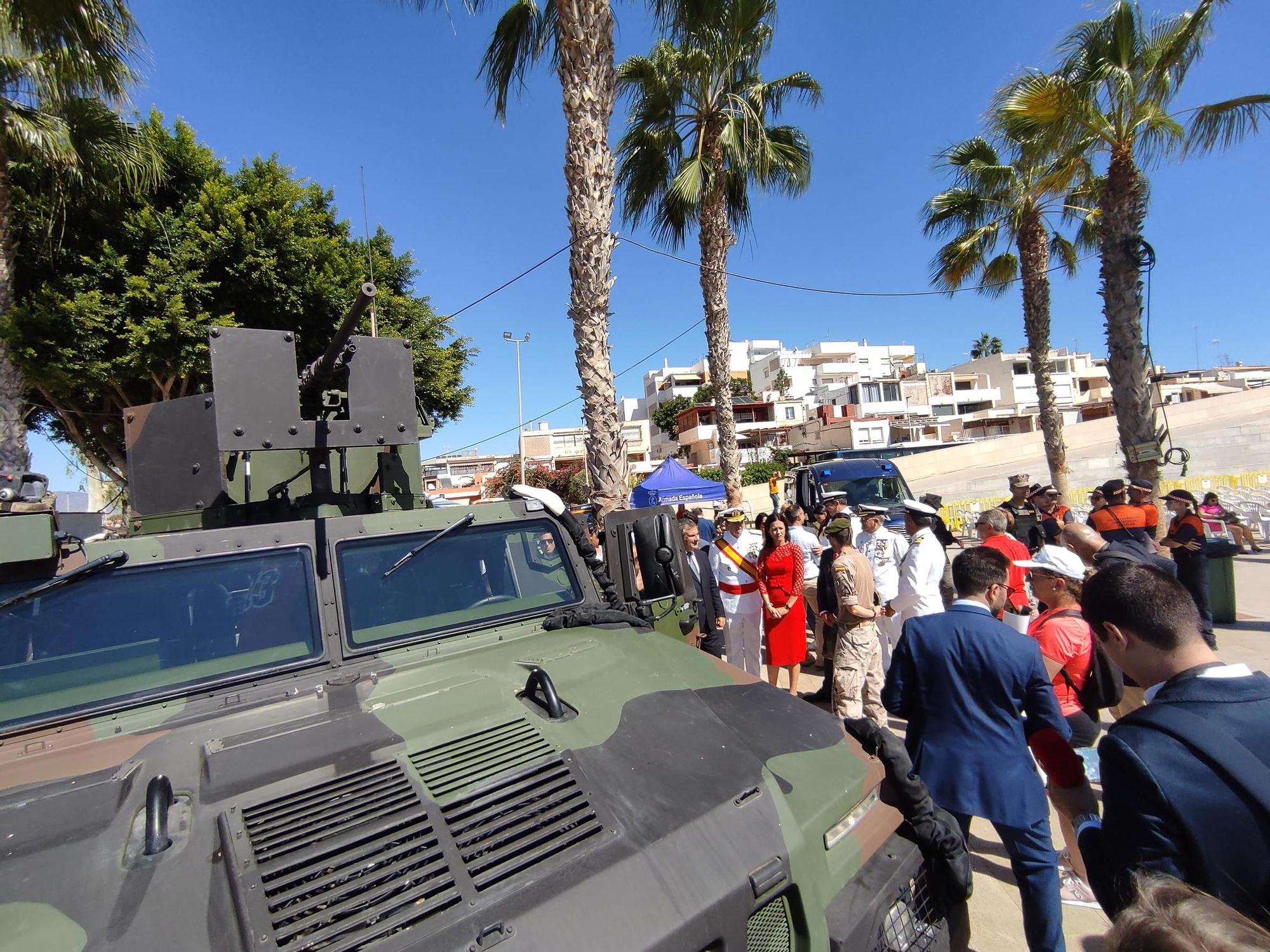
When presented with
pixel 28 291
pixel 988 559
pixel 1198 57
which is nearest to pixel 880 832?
pixel 988 559

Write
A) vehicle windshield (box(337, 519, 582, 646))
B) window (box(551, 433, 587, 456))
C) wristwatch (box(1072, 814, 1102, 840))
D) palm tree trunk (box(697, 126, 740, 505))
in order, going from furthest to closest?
window (box(551, 433, 587, 456)), palm tree trunk (box(697, 126, 740, 505)), vehicle windshield (box(337, 519, 582, 646)), wristwatch (box(1072, 814, 1102, 840))

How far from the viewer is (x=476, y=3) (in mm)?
6707

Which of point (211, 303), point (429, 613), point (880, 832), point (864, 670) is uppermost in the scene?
point (211, 303)

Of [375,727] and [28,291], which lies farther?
[28,291]

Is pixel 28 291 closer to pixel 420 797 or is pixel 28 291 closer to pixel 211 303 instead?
pixel 211 303

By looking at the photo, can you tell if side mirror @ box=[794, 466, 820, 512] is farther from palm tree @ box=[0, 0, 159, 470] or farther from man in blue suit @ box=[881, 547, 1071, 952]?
palm tree @ box=[0, 0, 159, 470]

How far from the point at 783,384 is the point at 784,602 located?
177 ft

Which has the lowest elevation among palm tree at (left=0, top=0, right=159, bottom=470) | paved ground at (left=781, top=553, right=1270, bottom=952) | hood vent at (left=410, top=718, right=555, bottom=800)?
paved ground at (left=781, top=553, right=1270, bottom=952)

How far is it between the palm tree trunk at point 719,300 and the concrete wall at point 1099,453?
14618 mm

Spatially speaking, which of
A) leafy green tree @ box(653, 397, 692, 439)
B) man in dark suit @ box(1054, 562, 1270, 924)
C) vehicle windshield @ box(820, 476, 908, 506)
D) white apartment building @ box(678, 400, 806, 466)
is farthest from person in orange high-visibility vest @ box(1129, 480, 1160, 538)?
leafy green tree @ box(653, 397, 692, 439)

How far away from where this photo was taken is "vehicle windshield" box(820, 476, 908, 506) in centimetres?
1402

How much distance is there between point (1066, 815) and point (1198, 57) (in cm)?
1029

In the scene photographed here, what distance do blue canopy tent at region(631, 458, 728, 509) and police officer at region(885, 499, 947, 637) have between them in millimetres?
9212

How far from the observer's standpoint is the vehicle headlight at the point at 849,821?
195 cm
